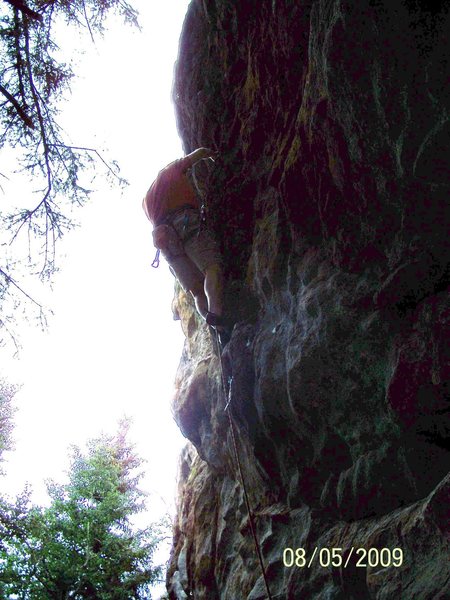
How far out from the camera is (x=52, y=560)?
7422 mm

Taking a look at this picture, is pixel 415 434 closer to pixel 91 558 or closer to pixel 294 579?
pixel 294 579

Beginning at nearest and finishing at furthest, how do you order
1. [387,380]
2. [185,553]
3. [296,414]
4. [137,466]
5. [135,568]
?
[387,380] → [296,414] → [185,553] → [135,568] → [137,466]

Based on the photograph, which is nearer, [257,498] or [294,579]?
[294,579]

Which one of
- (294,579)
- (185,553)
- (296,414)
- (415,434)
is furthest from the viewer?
(185,553)

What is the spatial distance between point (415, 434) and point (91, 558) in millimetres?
7059

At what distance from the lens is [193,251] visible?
5.41 metres

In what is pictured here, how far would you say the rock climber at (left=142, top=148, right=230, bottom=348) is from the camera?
532 cm

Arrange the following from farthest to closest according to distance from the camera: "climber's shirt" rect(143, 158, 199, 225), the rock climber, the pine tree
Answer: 1. the pine tree
2. "climber's shirt" rect(143, 158, 199, 225)
3. the rock climber

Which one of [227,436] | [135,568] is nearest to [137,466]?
[135,568]

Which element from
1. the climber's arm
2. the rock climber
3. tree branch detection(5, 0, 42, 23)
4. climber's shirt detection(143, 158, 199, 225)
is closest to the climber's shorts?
the rock climber

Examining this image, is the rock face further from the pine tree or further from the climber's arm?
the pine tree
